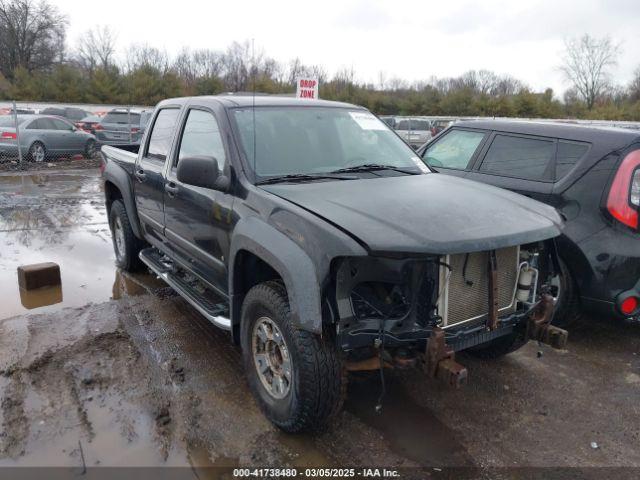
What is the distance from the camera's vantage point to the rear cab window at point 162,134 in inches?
187

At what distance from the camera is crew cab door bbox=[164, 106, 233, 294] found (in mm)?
3711

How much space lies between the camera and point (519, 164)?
4.98 m

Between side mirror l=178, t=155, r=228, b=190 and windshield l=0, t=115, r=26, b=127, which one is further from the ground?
windshield l=0, t=115, r=26, b=127

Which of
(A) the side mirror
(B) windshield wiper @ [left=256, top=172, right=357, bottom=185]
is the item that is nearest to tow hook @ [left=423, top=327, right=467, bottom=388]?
(B) windshield wiper @ [left=256, top=172, right=357, bottom=185]

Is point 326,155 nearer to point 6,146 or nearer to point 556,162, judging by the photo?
point 556,162

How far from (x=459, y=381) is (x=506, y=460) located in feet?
2.42

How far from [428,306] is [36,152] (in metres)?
16.6

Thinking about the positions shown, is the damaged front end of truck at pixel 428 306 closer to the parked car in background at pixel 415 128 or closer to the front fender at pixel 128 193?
the front fender at pixel 128 193

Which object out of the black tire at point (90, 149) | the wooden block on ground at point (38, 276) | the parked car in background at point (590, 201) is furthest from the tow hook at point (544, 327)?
the black tire at point (90, 149)

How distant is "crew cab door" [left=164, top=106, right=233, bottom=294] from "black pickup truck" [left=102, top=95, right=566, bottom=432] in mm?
17

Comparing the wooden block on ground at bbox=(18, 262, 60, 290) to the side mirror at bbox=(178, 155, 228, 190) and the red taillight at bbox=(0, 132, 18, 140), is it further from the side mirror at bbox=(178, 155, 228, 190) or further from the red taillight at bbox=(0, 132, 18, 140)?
the red taillight at bbox=(0, 132, 18, 140)

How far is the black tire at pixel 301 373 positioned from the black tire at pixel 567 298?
7.65ft

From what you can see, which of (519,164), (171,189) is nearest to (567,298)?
(519,164)

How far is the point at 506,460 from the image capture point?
306 centimetres
